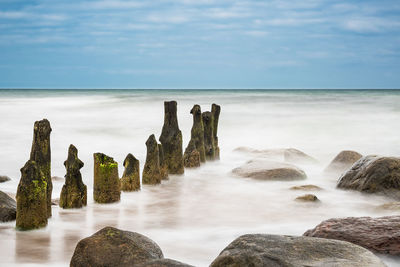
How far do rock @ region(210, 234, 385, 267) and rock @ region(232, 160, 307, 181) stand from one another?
5955 millimetres

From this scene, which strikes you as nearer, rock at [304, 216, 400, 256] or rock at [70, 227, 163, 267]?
A: rock at [70, 227, 163, 267]

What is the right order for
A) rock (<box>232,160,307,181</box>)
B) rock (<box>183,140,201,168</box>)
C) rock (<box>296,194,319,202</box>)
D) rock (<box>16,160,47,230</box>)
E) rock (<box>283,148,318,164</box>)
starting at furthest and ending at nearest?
1. rock (<box>283,148,318,164</box>)
2. rock (<box>183,140,201,168</box>)
3. rock (<box>232,160,307,181</box>)
4. rock (<box>296,194,319,202</box>)
5. rock (<box>16,160,47,230</box>)

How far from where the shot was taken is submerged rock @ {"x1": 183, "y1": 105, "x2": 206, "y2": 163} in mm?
11997

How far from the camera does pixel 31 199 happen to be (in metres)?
6.24

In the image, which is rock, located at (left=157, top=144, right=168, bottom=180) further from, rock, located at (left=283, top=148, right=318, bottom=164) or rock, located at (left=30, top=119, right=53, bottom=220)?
rock, located at (left=283, top=148, right=318, bottom=164)

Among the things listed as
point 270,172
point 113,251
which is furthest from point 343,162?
point 113,251

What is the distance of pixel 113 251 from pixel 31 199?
2.37m

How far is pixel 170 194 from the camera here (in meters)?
9.08

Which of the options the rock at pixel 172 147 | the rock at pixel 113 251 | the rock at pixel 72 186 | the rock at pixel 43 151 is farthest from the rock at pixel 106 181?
the rock at pixel 113 251

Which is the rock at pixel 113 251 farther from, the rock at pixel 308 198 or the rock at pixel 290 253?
the rock at pixel 308 198

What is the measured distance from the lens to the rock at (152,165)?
31.3 feet

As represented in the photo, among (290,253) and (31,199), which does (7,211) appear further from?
(290,253)

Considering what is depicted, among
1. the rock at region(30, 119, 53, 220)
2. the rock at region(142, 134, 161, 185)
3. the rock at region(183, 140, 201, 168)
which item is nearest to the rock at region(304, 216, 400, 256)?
the rock at region(30, 119, 53, 220)

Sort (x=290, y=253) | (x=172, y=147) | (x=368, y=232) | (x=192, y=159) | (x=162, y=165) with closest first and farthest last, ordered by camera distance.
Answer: (x=290, y=253)
(x=368, y=232)
(x=162, y=165)
(x=172, y=147)
(x=192, y=159)
